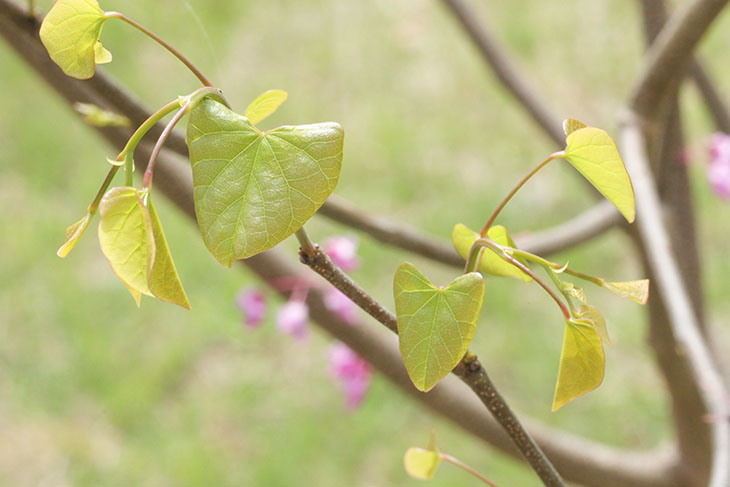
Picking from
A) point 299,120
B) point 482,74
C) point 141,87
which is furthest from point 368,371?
point 482,74

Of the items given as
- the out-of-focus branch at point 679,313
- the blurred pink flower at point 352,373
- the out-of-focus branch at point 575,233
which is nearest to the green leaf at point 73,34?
the out-of-focus branch at point 679,313

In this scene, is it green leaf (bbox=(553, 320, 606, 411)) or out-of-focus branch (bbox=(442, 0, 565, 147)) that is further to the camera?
out-of-focus branch (bbox=(442, 0, 565, 147))

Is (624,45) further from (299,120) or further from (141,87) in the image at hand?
(141,87)

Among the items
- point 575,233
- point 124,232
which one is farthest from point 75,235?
point 575,233

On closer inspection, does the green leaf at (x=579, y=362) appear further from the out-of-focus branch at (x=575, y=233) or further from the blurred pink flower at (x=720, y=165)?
the blurred pink flower at (x=720, y=165)

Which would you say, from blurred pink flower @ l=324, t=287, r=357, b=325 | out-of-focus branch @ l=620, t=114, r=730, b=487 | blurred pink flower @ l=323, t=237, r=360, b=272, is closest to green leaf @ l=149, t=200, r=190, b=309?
out-of-focus branch @ l=620, t=114, r=730, b=487

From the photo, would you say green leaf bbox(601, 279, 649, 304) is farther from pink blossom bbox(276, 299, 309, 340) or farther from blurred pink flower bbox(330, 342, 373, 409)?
blurred pink flower bbox(330, 342, 373, 409)
